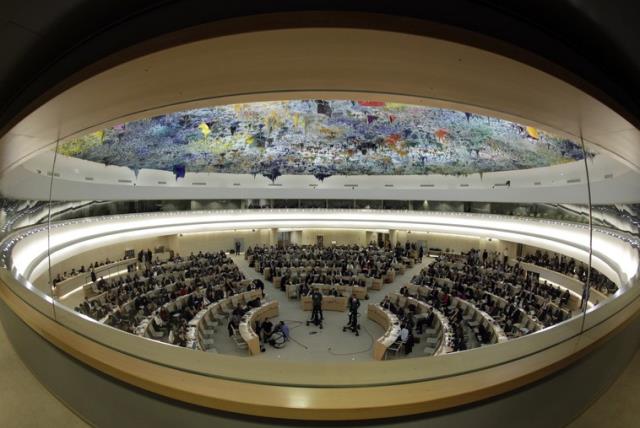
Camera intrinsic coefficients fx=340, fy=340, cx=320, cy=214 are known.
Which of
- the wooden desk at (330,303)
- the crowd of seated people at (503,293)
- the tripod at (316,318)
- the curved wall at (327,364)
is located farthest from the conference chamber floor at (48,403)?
the wooden desk at (330,303)

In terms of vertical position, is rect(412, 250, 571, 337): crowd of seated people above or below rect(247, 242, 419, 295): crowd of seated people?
above

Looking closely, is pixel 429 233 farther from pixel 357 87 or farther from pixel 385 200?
pixel 357 87

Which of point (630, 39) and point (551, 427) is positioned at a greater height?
point (630, 39)

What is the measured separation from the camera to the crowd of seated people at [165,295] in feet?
34.0

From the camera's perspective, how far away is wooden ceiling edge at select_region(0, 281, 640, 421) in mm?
1884

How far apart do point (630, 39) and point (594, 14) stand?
0.37m

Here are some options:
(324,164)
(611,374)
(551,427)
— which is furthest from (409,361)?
(324,164)

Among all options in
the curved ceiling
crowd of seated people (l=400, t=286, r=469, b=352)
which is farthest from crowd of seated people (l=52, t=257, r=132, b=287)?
the curved ceiling

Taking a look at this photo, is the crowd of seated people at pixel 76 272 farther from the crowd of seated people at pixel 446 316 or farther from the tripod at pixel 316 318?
the crowd of seated people at pixel 446 316

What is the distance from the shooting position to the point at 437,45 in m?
1.85

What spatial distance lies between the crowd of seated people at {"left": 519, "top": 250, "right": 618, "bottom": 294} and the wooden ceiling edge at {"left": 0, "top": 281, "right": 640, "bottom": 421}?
12.2 meters

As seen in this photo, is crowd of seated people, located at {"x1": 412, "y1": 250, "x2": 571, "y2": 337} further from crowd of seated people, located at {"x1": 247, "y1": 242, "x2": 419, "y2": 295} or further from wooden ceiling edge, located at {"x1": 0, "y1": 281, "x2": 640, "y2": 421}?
wooden ceiling edge, located at {"x1": 0, "y1": 281, "x2": 640, "y2": 421}

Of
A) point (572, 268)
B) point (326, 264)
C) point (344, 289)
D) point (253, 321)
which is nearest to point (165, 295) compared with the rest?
point (253, 321)

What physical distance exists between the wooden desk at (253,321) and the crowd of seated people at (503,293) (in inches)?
235
